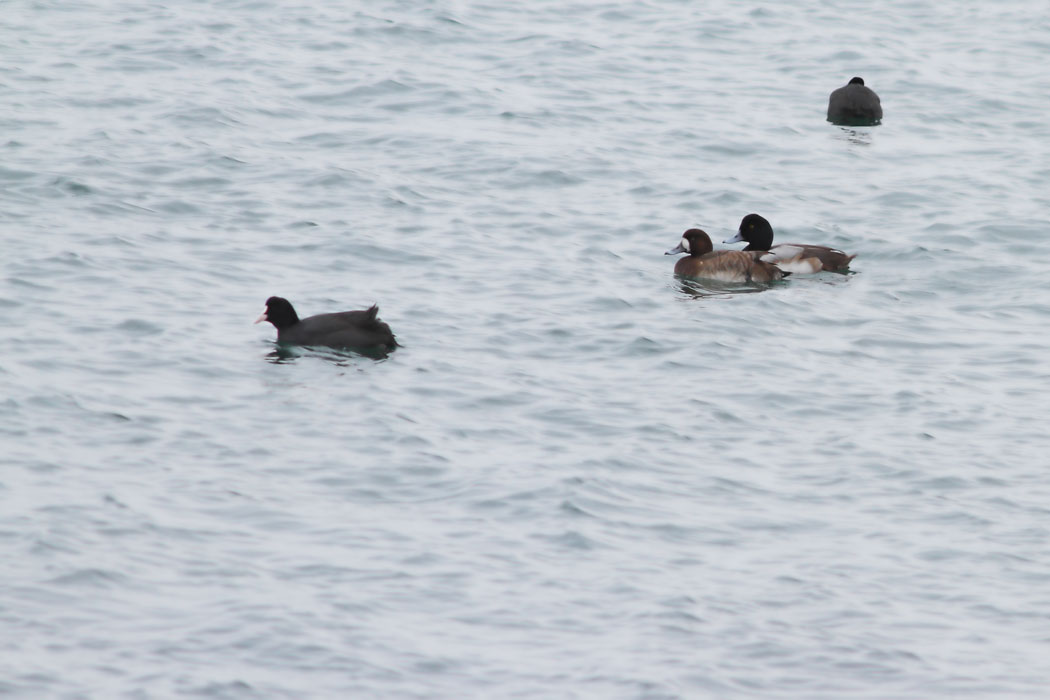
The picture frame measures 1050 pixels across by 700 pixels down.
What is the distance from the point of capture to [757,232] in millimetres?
17656

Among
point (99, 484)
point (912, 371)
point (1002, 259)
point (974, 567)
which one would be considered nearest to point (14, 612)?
point (99, 484)

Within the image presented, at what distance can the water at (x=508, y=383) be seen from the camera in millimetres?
9570

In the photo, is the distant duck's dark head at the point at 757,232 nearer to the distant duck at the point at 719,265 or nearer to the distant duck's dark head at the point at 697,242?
the distant duck at the point at 719,265

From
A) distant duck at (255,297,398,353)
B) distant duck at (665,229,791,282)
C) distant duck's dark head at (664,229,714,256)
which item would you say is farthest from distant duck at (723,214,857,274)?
distant duck at (255,297,398,353)

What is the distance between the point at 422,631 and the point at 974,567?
377cm

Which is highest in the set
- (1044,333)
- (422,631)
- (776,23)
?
(776,23)

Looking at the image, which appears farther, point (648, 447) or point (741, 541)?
point (648, 447)

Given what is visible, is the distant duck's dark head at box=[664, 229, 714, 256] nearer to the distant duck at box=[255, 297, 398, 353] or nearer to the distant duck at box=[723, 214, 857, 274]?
the distant duck at box=[723, 214, 857, 274]

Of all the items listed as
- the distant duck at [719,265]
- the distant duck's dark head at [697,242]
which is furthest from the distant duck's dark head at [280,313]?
the distant duck's dark head at [697,242]

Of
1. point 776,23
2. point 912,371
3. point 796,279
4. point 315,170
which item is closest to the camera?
point 912,371

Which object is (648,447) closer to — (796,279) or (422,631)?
(422,631)

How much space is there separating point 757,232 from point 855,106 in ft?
20.3

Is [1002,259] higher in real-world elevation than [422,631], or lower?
higher

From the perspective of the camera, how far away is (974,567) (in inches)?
422
